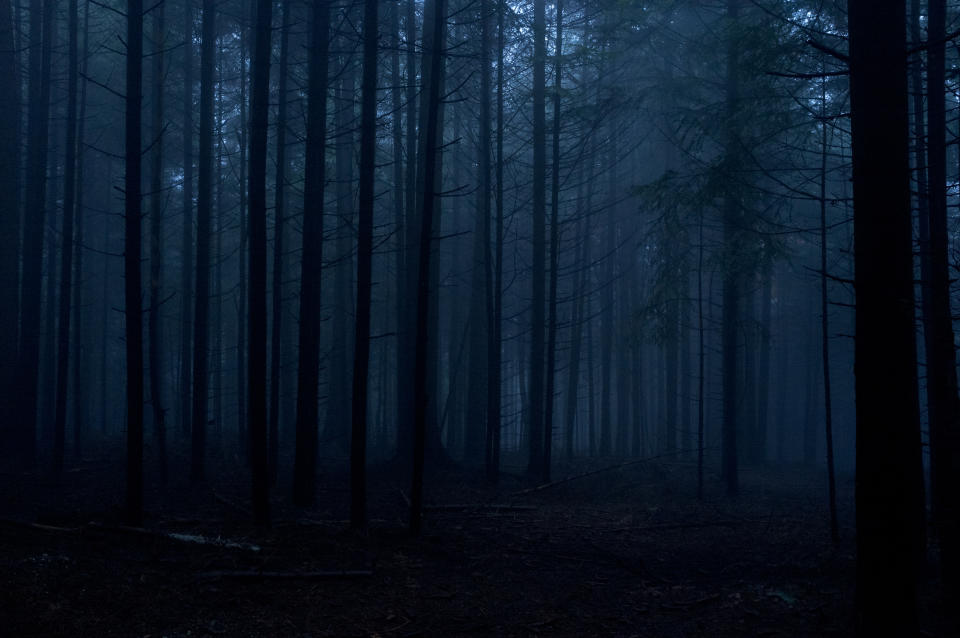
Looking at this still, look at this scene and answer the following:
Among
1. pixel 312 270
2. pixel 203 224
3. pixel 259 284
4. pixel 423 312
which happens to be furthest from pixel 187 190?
pixel 423 312

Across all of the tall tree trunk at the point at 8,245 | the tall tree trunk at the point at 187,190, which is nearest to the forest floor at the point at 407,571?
the tall tree trunk at the point at 8,245

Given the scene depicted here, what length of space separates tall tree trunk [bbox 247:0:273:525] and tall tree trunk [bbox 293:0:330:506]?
59.7 inches

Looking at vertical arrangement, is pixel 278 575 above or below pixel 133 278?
below

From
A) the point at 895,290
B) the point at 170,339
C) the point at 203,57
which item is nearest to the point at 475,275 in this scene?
the point at 203,57

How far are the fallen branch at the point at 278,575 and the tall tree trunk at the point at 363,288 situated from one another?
1725 millimetres

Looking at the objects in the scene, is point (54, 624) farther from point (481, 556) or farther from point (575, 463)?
point (575, 463)

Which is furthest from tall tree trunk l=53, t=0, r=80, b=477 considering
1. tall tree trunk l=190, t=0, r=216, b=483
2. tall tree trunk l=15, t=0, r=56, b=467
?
tall tree trunk l=190, t=0, r=216, b=483

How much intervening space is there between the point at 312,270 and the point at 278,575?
5.57 metres

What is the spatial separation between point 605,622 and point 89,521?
660cm

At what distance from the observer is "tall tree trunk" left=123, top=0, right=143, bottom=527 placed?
930cm

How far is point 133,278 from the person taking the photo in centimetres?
932

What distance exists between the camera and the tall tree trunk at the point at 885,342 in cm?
588

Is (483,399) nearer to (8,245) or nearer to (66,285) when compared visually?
(66,285)

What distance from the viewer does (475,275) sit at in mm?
22406
